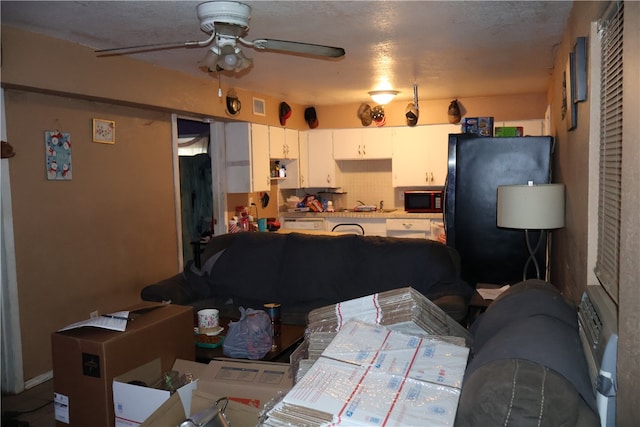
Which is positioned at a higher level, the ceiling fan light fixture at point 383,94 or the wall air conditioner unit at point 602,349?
the ceiling fan light fixture at point 383,94

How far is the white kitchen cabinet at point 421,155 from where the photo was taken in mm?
6199

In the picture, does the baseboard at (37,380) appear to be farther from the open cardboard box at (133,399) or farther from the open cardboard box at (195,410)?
the open cardboard box at (195,410)

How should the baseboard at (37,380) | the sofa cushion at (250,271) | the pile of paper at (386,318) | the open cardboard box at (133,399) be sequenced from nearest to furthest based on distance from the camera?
the pile of paper at (386,318), the open cardboard box at (133,399), the baseboard at (37,380), the sofa cushion at (250,271)

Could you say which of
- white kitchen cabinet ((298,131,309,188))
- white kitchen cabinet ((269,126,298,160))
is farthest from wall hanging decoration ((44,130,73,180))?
white kitchen cabinet ((298,131,309,188))

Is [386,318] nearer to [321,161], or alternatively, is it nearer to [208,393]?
[208,393]

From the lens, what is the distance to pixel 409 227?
617 centimetres

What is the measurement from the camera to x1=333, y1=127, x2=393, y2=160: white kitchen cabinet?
646 cm

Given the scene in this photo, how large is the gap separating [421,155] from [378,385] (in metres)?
5.23

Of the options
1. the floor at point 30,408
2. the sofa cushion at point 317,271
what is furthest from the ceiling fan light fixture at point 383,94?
the floor at point 30,408

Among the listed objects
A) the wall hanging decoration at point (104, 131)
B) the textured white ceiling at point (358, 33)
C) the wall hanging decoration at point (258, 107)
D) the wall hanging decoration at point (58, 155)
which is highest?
the textured white ceiling at point (358, 33)

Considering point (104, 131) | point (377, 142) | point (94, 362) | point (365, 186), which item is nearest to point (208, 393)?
point (94, 362)

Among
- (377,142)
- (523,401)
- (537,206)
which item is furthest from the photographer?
(377,142)

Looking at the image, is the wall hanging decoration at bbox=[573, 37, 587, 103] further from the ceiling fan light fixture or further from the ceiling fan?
the ceiling fan light fixture

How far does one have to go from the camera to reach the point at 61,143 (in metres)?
3.55
